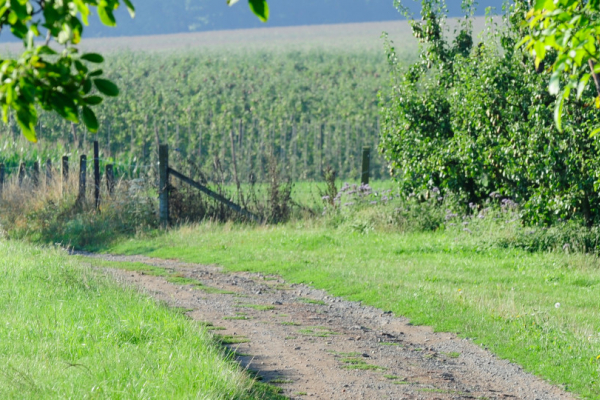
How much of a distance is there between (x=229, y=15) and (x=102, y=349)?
130 metres

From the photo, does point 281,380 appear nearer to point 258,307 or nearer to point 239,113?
point 258,307

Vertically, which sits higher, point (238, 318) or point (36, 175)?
point (36, 175)

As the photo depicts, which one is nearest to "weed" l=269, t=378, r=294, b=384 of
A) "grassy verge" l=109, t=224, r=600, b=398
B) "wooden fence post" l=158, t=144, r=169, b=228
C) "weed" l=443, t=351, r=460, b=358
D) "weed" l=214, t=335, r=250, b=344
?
"weed" l=214, t=335, r=250, b=344

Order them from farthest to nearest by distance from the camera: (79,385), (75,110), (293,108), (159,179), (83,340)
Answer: (293,108)
(159,179)
(83,340)
(79,385)
(75,110)

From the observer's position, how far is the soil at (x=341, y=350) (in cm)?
614

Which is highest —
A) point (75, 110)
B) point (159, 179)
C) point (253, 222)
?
point (75, 110)

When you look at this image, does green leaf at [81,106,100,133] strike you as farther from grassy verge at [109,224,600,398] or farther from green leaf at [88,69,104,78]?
grassy verge at [109,224,600,398]

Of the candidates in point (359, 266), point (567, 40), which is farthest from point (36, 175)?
point (567, 40)

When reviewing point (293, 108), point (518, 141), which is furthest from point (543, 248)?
point (293, 108)

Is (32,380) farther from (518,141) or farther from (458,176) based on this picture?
(458,176)

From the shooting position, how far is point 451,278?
35.9 ft

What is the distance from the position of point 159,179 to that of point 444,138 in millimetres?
6789

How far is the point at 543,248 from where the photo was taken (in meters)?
13.1

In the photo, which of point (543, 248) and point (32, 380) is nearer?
point (32, 380)
